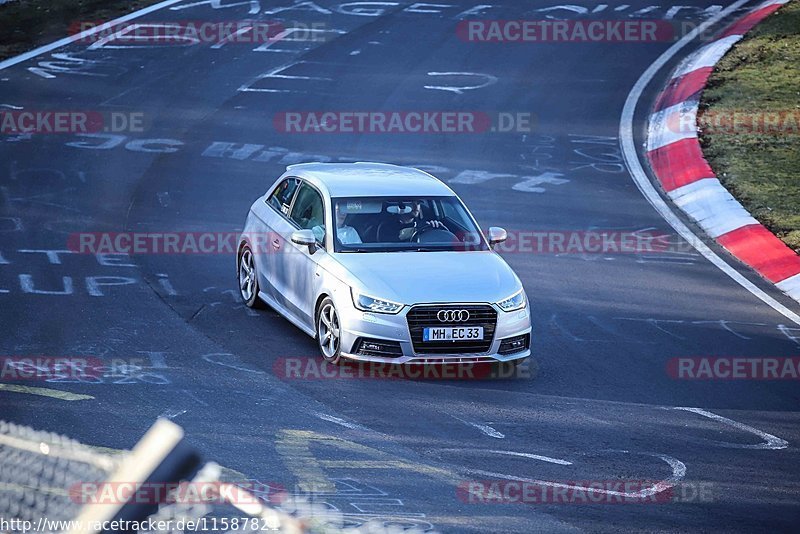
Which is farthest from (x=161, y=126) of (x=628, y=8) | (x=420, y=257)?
(x=628, y=8)

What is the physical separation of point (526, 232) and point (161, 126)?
7850 mm

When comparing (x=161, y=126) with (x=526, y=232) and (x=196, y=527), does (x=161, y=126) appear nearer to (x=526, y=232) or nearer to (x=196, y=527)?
(x=526, y=232)

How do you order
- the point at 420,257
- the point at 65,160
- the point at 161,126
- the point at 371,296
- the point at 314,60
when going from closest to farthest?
the point at 371,296 < the point at 420,257 < the point at 65,160 < the point at 161,126 < the point at 314,60

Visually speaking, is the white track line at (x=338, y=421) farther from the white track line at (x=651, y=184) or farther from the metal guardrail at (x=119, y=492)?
the white track line at (x=651, y=184)

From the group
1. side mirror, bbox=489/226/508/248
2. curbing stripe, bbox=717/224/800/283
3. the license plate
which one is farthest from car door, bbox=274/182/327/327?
curbing stripe, bbox=717/224/800/283

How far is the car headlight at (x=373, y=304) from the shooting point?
10578mm

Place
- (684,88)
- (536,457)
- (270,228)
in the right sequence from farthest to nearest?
(684,88), (270,228), (536,457)

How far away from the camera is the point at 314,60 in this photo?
2445 cm

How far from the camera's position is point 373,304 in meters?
10.7

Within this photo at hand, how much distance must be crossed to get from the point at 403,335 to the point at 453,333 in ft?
1.44

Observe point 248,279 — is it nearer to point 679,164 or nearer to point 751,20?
point 679,164

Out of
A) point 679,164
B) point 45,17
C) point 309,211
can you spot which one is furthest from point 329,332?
point 45,17

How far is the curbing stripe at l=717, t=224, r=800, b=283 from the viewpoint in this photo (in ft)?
46.0

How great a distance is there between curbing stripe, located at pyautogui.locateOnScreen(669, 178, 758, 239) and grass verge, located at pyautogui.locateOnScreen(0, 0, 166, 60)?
14.7 metres
